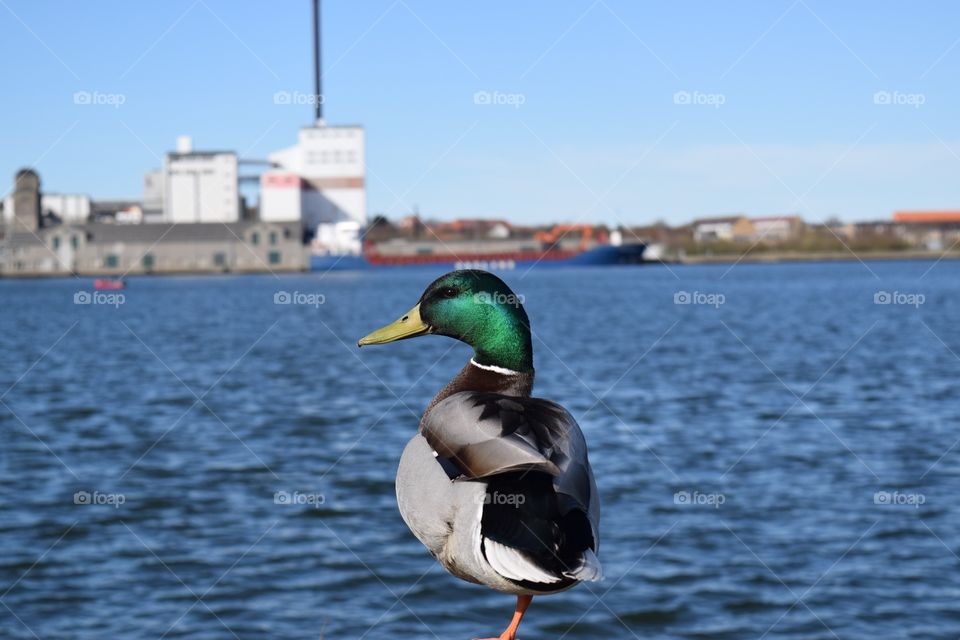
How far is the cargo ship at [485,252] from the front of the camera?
115 metres

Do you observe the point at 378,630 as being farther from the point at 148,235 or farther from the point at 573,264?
the point at 573,264

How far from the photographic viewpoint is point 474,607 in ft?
36.6

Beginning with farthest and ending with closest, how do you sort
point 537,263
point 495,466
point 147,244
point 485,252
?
point 537,263, point 485,252, point 147,244, point 495,466

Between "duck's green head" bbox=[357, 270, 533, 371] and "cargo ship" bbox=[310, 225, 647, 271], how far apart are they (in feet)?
357

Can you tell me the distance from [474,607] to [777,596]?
297 cm

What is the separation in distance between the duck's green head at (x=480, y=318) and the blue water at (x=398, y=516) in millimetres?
7681

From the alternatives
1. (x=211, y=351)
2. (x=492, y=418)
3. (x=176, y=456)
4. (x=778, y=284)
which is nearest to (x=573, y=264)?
(x=778, y=284)

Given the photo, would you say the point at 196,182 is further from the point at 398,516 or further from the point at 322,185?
the point at 398,516

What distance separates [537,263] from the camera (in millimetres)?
125312

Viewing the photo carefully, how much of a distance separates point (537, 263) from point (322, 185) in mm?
24728

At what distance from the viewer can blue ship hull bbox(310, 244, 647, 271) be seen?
113750 mm

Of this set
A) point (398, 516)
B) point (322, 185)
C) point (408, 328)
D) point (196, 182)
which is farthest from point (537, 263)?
point (408, 328)

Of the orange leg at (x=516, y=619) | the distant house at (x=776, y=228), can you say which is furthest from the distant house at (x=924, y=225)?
the orange leg at (x=516, y=619)

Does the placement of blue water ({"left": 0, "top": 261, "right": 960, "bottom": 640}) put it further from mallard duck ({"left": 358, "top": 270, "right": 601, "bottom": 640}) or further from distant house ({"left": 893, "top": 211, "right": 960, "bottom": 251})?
distant house ({"left": 893, "top": 211, "right": 960, "bottom": 251})
